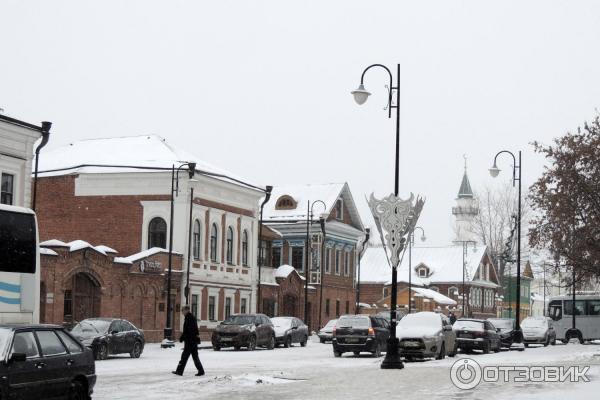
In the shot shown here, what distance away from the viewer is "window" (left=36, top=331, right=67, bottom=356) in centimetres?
1518

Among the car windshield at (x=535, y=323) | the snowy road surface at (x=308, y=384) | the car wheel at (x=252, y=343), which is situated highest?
the car windshield at (x=535, y=323)

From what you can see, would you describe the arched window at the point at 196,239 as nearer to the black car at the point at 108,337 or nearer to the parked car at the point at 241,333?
the parked car at the point at 241,333

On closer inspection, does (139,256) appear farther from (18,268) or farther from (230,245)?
(18,268)

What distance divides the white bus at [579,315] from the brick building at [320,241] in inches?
629

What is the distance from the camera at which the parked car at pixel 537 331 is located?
A: 5712cm

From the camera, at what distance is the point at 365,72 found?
99.9ft

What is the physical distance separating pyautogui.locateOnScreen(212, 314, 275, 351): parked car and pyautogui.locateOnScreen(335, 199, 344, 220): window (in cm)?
3686

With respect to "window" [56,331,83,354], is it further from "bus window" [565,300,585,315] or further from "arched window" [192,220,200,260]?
"bus window" [565,300,585,315]

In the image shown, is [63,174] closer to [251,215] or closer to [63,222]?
[63,222]

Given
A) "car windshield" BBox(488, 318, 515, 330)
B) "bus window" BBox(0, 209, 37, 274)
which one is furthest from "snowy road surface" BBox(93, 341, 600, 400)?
"car windshield" BBox(488, 318, 515, 330)

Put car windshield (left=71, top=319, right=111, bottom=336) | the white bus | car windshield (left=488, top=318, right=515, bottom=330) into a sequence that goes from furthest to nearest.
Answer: the white bus → car windshield (left=488, top=318, right=515, bottom=330) → car windshield (left=71, top=319, right=111, bottom=336)

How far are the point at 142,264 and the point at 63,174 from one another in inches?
435

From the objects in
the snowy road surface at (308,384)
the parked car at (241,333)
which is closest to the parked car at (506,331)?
the parked car at (241,333)

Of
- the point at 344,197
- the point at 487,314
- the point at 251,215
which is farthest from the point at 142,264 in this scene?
the point at 487,314
